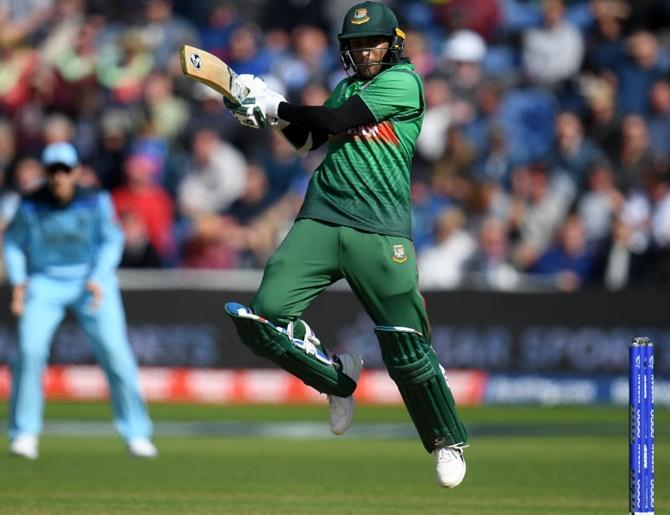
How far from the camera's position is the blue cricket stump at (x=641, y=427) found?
18.7 ft

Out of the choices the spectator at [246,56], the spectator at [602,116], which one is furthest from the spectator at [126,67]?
the spectator at [602,116]

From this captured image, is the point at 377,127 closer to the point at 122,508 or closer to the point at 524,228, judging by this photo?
the point at 122,508

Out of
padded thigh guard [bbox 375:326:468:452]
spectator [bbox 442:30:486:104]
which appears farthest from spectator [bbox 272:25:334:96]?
padded thigh guard [bbox 375:326:468:452]

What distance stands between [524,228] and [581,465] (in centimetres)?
488

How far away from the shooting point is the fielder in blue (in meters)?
10.2

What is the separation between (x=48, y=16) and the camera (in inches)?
696

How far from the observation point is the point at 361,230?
6.68 meters

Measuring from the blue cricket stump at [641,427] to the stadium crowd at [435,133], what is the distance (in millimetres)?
8410

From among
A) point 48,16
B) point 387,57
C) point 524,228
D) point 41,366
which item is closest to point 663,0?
point 524,228

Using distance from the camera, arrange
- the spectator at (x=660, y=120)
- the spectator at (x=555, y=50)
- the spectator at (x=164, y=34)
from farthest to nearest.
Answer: the spectator at (x=164, y=34) → the spectator at (x=555, y=50) → the spectator at (x=660, y=120)

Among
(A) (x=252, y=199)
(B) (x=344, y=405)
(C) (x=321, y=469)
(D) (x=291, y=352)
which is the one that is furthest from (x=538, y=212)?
(D) (x=291, y=352)

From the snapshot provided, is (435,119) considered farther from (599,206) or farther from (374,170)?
(374,170)

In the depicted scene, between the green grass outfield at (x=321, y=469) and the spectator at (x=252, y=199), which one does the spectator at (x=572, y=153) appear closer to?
the green grass outfield at (x=321, y=469)

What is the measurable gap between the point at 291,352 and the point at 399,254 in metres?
0.62
